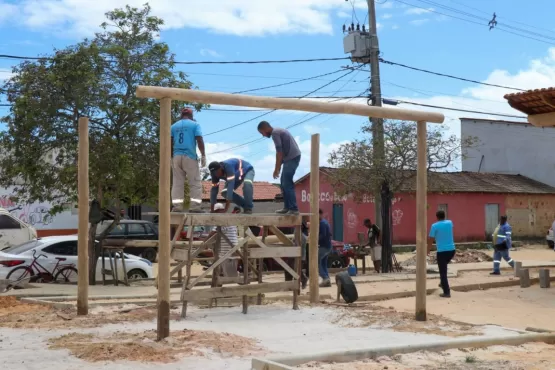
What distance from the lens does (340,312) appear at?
1108 centimetres

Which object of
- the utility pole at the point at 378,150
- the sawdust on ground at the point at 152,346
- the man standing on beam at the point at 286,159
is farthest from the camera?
the utility pole at the point at 378,150

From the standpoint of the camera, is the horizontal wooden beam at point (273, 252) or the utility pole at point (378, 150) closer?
the horizontal wooden beam at point (273, 252)

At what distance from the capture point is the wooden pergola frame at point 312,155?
336 inches

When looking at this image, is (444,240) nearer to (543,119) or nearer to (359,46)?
(543,119)

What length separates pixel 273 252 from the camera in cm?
1100

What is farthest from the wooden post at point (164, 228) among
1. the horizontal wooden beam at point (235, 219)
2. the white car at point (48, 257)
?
the white car at point (48, 257)

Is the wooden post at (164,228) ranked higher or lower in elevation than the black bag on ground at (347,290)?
higher

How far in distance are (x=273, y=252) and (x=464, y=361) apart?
4144mm

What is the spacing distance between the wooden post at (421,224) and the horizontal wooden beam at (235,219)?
1.98m

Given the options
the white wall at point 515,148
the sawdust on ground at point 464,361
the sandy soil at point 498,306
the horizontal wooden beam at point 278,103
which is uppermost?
the white wall at point 515,148

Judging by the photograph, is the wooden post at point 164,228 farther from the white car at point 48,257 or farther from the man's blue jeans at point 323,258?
the white car at point 48,257

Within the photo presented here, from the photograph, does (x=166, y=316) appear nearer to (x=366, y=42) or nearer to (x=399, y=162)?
(x=399, y=162)

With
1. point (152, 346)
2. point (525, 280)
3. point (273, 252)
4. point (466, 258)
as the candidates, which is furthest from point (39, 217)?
point (152, 346)

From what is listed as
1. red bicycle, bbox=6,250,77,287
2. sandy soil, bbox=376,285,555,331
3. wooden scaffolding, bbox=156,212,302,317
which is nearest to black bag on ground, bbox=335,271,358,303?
sandy soil, bbox=376,285,555,331
